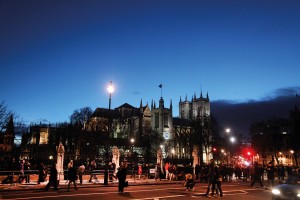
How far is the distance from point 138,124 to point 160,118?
12502 mm

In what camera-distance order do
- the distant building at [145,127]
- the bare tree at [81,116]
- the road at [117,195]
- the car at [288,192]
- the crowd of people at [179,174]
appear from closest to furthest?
the car at [288,192] < the road at [117,195] < the crowd of people at [179,174] < the bare tree at [81,116] < the distant building at [145,127]

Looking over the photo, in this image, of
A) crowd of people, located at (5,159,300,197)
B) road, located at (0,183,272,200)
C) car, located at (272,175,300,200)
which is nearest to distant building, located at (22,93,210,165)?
crowd of people, located at (5,159,300,197)

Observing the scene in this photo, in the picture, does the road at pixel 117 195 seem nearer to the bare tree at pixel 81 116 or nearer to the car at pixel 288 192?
the car at pixel 288 192

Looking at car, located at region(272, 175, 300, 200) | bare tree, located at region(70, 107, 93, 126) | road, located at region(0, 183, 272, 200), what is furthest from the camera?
bare tree, located at region(70, 107, 93, 126)

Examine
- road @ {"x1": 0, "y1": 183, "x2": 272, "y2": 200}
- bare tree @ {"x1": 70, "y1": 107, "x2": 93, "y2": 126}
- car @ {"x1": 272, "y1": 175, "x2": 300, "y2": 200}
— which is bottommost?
road @ {"x1": 0, "y1": 183, "x2": 272, "y2": 200}

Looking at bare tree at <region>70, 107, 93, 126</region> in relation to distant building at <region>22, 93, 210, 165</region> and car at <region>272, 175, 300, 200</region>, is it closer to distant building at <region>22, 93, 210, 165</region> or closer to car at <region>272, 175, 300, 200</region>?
distant building at <region>22, 93, 210, 165</region>

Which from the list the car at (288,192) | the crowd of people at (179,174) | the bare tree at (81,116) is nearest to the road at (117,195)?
the crowd of people at (179,174)

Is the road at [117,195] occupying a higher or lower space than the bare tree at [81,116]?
lower

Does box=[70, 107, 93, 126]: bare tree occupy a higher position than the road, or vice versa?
box=[70, 107, 93, 126]: bare tree

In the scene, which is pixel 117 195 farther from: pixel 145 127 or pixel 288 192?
pixel 145 127

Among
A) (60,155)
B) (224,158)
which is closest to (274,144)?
(224,158)

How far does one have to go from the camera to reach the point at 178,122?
6639 inches

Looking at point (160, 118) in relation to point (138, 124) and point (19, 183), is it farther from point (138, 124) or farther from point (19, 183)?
point (19, 183)

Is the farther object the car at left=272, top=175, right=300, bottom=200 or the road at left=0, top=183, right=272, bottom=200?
the road at left=0, top=183, right=272, bottom=200
